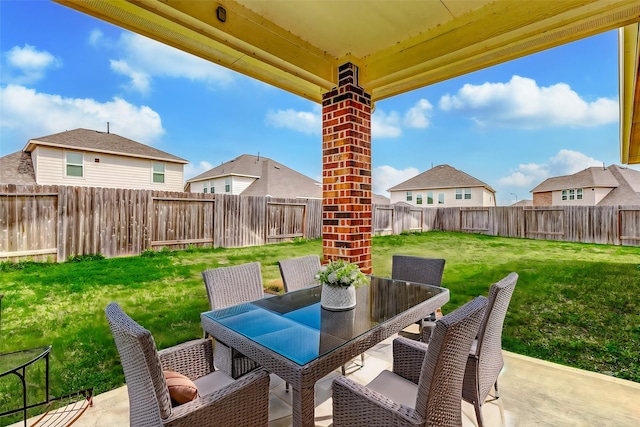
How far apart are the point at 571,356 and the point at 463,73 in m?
2.83

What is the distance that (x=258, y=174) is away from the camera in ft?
54.0

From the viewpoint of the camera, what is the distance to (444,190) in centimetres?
2030

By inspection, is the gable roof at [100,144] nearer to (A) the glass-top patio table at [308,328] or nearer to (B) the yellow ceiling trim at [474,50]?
(B) the yellow ceiling trim at [474,50]

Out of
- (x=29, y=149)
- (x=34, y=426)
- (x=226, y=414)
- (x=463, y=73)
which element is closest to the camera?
(x=226, y=414)

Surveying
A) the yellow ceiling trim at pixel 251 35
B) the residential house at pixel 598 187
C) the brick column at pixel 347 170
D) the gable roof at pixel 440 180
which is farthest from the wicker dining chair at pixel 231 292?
the residential house at pixel 598 187

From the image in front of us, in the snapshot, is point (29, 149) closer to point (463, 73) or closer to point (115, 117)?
point (115, 117)

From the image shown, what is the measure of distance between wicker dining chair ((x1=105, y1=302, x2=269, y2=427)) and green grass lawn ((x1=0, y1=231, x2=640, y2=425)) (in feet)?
5.41

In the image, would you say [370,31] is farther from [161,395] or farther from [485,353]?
[161,395]

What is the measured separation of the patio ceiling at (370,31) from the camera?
196cm

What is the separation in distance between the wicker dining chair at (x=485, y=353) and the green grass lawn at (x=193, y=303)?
5.44 feet

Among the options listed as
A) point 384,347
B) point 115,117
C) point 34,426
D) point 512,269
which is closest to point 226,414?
point 34,426

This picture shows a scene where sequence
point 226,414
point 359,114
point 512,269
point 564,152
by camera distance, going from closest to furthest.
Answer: point 226,414, point 359,114, point 512,269, point 564,152

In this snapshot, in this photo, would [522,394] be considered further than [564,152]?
No

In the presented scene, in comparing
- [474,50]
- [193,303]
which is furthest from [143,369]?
[193,303]
